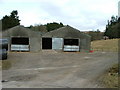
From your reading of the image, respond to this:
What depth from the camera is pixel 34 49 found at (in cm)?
3388

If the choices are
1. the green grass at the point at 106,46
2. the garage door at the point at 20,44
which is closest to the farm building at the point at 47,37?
the garage door at the point at 20,44

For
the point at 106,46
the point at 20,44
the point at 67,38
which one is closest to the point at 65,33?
the point at 67,38

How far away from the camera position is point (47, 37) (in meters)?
34.6

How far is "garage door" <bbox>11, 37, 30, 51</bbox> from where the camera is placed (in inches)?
1329

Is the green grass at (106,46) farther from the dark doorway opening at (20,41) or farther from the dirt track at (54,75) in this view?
the dirt track at (54,75)

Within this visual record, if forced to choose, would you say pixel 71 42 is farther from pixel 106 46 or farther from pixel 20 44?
pixel 106 46

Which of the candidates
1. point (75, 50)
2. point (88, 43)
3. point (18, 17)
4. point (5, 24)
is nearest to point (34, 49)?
point (75, 50)

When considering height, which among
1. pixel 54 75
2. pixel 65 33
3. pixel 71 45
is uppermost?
pixel 65 33

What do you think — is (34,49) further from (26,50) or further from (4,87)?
(4,87)

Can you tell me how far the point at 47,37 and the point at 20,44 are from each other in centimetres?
489

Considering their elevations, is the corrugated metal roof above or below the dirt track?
above

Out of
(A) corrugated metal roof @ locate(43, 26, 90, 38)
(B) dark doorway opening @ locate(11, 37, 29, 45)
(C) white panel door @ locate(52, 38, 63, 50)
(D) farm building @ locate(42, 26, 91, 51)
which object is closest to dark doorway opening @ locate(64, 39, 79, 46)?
(D) farm building @ locate(42, 26, 91, 51)

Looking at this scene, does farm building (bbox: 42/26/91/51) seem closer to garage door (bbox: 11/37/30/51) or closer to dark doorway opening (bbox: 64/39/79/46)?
dark doorway opening (bbox: 64/39/79/46)

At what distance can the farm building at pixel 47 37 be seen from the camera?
33.6 meters
